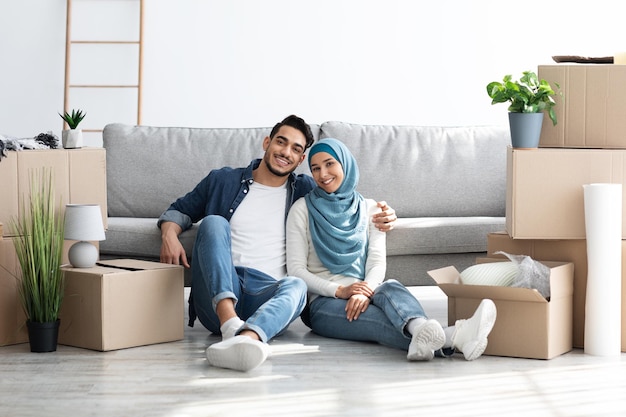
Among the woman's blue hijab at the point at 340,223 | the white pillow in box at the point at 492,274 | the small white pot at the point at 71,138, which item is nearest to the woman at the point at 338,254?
the woman's blue hijab at the point at 340,223

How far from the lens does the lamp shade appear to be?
3.22 metres

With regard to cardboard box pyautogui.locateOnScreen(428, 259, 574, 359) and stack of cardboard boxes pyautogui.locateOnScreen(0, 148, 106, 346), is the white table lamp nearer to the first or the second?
stack of cardboard boxes pyautogui.locateOnScreen(0, 148, 106, 346)

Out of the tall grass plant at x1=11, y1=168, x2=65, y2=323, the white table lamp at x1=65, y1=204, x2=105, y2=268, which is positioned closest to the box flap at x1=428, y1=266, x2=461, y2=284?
the white table lamp at x1=65, y1=204, x2=105, y2=268

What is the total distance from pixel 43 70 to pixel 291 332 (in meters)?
2.91

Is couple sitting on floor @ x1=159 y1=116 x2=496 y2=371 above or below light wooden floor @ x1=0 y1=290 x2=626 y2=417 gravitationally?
above

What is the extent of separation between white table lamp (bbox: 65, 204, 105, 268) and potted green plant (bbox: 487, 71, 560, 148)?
1.46 metres

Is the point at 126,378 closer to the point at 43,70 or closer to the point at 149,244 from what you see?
the point at 149,244

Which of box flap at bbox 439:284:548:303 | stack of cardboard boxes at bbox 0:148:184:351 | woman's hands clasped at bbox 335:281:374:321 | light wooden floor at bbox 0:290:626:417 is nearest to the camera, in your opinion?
light wooden floor at bbox 0:290:626:417

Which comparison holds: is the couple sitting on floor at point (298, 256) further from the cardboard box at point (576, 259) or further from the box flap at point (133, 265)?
the cardboard box at point (576, 259)

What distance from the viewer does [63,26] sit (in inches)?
221

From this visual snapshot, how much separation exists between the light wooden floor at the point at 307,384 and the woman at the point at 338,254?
0.41 feet

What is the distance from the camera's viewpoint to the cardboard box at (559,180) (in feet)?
10.6

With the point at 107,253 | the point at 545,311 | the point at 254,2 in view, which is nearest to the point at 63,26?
the point at 254,2

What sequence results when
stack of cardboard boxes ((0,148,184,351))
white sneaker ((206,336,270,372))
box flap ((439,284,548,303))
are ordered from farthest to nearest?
stack of cardboard boxes ((0,148,184,351)) → box flap ((439,284,548,303)) → white sneaker ((206,336,270,372))
